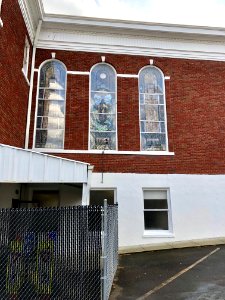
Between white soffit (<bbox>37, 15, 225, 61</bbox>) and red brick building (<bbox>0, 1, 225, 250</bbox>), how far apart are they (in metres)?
0.04

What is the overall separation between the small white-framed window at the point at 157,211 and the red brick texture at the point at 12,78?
568 centimetres

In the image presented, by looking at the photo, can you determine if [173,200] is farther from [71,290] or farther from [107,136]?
[71,290]

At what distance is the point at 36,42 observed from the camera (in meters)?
13.3

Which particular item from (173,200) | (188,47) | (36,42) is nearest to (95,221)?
(173,200)

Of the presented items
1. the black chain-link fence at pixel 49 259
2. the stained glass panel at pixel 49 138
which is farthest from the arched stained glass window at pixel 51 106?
the black chain-link fence at pixel 49 259

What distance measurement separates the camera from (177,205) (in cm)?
1272

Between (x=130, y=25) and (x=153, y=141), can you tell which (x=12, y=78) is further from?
(x=153, y=141)

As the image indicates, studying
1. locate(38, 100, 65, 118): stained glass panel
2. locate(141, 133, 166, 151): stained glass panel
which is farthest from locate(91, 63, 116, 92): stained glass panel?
locate(141, 133, 166, 151): stained glass panel

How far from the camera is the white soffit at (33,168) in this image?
6.66 metres

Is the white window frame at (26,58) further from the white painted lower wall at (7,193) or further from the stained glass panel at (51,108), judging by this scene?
the white painted lower wall at (7,193)

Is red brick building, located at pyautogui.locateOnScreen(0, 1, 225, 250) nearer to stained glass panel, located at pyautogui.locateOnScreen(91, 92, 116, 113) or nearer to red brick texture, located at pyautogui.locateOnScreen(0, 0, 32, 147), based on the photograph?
stained glass panel, located at pyautogui.locateOnScreen(91, 92, 116, 113)

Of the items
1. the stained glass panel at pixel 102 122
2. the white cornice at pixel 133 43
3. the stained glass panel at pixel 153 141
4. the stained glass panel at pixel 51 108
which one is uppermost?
the white cornice at pixel 133 43

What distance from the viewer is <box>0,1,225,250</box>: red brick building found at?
12.5 meters

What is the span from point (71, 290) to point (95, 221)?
1.28 m
